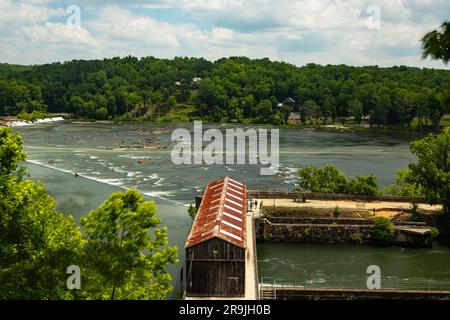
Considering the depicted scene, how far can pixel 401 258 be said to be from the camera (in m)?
38.7

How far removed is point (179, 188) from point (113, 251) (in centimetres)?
4173

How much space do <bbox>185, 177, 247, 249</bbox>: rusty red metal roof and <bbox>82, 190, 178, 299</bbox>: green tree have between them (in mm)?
8963

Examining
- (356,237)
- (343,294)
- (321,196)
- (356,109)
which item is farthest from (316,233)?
(356,109)

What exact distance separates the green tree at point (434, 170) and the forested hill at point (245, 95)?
8545 cm

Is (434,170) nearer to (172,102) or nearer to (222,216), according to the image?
(222,216)

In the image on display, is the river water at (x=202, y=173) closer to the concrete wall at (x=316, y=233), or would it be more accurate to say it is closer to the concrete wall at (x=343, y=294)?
the concrete wall at (x=316, y=233)

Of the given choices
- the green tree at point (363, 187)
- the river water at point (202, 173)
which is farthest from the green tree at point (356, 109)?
the green tree at point (363, 187)

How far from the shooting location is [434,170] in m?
44.1

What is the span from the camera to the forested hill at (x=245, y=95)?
137750 mm

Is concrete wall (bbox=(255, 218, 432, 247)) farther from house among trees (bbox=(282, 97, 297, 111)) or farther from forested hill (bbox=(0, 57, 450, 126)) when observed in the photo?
house among trees (bbox=(282, 97, 297, 111))

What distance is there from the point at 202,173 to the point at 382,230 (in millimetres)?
31505

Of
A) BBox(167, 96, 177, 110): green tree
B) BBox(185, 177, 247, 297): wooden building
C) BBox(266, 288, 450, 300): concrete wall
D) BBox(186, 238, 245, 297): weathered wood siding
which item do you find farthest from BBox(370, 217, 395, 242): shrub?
BBox(167, 96, 177, 110): green tree

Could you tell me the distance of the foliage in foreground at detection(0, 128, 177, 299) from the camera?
16.6 m

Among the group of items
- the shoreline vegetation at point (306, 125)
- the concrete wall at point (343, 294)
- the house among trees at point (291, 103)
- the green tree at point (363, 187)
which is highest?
the house among trees at point (291, 103)
